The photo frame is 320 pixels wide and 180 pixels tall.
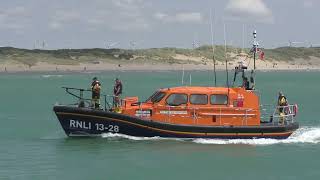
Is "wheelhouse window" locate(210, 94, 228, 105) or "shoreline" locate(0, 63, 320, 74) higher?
"shoreline" locate(0, 63, 320, 74)

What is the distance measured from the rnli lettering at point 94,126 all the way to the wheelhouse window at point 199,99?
295 centimetres

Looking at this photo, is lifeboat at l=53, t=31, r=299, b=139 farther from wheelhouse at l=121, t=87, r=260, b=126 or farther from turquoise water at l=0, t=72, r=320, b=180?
turquoise water at l=0, t=72, r=320, b=180

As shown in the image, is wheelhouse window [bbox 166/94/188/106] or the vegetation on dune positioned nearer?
wheelhouse window [bbox 166/94/188/106]

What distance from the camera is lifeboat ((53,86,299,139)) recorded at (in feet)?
73.0

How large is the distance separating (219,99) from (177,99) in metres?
1.55

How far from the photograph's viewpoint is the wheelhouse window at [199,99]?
22.4 meters

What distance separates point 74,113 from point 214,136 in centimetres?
521

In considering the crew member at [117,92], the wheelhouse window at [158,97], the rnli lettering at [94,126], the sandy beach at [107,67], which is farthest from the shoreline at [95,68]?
the rnli lettering at [94,126]

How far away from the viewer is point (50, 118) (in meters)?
33.0

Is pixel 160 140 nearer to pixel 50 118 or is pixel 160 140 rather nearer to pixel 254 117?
pixel 254 117

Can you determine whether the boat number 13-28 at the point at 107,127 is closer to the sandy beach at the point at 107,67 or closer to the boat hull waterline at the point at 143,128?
the boat hull waterline at the point at 143,128

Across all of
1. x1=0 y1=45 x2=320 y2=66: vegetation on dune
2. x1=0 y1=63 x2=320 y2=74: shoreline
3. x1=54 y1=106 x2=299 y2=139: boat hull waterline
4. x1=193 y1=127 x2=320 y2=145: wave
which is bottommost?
x1=193 y1=127 x2=320 y2=145: wave

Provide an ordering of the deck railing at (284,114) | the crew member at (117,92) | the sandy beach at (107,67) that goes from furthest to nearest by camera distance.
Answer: the sandy beach at (107,67) → the deck railing at (284,114) → the crew member at (117,92)

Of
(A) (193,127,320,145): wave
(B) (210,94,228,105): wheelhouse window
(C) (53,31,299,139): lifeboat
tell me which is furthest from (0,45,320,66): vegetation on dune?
(B) (210,94,228,105): wheelhouse window
